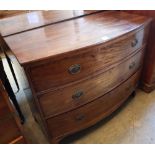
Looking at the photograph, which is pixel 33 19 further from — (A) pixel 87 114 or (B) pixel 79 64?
(A) pixel 87 114

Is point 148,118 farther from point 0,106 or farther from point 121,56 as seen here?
point 0,106

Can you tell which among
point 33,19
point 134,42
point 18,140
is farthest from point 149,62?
point 18,140

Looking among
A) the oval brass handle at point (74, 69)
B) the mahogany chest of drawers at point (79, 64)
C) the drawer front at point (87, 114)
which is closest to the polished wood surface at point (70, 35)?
the mahogany chest of drawers at point (79, 64)

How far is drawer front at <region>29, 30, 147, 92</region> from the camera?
2.93 feet

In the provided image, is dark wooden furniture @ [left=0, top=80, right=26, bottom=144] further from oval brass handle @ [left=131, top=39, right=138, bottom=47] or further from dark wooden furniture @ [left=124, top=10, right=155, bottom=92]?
dark wooden furniture @ [left=124, top=10, right=155, bottom=92]

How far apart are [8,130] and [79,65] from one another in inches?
21.1

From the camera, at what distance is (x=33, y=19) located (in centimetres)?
142

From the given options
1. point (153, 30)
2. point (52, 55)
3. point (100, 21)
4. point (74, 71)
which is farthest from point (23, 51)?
point (153, 30)

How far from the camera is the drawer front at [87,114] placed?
114 centimetres

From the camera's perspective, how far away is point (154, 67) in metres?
1.57

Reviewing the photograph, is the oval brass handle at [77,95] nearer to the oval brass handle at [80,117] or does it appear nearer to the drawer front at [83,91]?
the drawer front at [83,91]

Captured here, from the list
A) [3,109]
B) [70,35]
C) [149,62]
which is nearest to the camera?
[3,109]
